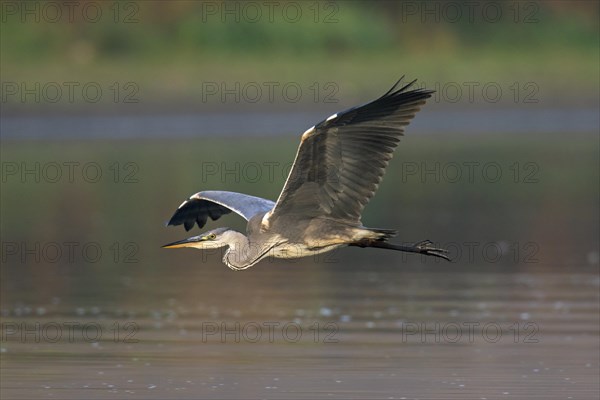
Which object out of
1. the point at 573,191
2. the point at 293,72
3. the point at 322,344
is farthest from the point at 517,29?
the point at 322,344

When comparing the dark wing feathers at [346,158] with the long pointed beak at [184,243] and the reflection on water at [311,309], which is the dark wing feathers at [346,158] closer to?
the long pointed beak at [184,243]

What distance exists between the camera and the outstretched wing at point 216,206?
12.0 m

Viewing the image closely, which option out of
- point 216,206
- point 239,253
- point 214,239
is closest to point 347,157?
point 239,253

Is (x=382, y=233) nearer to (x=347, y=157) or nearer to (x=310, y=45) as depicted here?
(x=347, y=157)

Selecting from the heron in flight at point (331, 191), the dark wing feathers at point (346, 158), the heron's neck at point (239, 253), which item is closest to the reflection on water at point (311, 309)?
the heron's neck at point (239, 253)

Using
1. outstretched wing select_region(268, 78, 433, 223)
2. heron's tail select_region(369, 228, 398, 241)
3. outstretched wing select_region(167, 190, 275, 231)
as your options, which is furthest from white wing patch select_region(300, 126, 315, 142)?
outstretched wing select_region(167, 190, 275, 231)

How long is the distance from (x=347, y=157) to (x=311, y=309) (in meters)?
3.19

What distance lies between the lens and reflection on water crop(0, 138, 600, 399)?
11.0 metres

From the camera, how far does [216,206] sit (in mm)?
13008

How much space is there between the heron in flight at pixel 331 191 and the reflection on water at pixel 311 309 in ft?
2.74

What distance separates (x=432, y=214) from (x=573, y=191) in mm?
3766

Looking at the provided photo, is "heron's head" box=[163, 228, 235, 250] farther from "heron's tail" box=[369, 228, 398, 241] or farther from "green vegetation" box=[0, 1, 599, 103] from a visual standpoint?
"green vegetation" box=[0, 1, 599, 103]

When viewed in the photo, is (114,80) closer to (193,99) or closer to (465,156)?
(193,99)

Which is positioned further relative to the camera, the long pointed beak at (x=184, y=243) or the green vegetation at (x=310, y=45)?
the green vegetation at (x=310, y=45)
